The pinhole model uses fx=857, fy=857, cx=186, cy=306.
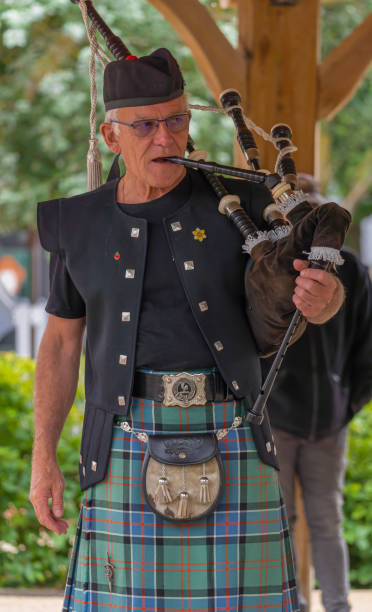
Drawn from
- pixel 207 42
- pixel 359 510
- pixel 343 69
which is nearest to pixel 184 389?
pixel 207 42

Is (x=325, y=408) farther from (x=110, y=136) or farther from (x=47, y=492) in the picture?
(x=110, y=136)

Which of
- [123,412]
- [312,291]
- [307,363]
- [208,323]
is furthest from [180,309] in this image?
[307,363]

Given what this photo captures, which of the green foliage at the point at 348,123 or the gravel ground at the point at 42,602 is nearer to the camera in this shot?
the gravel ground at the point at 42,602

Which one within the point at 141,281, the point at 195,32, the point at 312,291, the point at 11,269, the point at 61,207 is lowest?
the point at 312,291

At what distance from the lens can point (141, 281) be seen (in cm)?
187

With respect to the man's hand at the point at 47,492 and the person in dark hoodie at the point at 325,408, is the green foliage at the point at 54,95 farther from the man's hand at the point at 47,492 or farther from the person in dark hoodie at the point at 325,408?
the man's hand at the point at 47,492

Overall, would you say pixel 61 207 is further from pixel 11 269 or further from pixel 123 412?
pixel 11 269

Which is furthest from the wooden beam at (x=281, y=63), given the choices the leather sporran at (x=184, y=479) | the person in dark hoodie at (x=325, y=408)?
the leather sporran at (x=184, y=479)

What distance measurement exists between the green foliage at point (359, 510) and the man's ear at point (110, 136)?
2.78m

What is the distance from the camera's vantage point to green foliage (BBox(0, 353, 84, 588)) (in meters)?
4.20

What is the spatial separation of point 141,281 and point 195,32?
1.48 meters

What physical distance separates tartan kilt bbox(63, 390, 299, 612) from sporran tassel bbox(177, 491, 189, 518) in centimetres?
4

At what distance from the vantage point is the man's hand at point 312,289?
1550mm

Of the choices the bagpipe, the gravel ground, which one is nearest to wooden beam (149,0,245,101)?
the bagpipe
